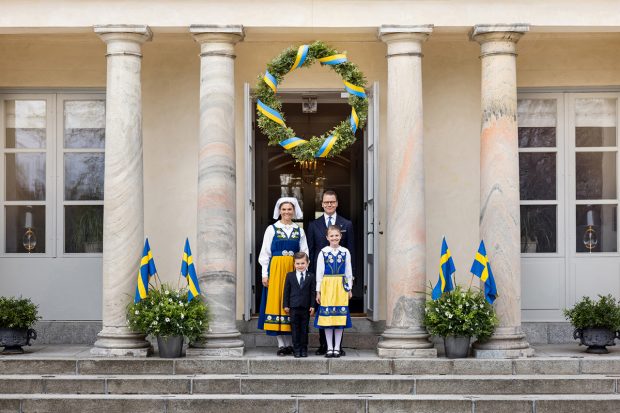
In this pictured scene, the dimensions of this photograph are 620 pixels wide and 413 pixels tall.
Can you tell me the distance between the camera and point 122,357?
504 inches

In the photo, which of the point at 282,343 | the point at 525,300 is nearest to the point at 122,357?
the point at 282,343

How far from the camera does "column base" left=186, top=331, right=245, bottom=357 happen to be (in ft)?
42.2

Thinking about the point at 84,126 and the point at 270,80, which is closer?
the point at 270,80

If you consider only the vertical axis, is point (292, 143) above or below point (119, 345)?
above

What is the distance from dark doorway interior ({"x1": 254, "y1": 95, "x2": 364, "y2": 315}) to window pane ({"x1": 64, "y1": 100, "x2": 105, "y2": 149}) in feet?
11.3

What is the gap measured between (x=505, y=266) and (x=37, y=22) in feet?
19.4

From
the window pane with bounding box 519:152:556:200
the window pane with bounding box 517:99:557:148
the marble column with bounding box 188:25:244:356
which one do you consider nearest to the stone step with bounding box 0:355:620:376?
the marble column with bounding box 188:25:244:356

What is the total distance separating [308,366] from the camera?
12562 mm

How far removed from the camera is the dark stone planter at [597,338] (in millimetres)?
13289

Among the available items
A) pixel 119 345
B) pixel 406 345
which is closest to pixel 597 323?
pixel 406 345

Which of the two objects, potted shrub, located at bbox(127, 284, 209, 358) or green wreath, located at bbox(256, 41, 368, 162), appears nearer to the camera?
potted shrub, located at bbox(127, 284, 209, 358)

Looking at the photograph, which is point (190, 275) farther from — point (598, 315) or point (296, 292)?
point (598, 315)

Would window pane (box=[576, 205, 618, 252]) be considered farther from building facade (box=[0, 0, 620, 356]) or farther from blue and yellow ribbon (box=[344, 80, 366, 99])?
blue and yellow ribbon (box=[344, 80, 366, 99])

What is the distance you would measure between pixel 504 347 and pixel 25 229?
6.22 meters
